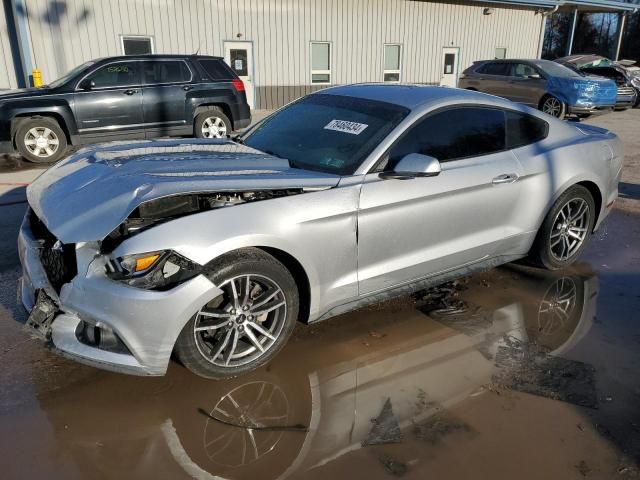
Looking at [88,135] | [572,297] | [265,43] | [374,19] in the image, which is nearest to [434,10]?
[374,19]

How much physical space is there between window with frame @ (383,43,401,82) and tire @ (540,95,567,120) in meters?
6.51

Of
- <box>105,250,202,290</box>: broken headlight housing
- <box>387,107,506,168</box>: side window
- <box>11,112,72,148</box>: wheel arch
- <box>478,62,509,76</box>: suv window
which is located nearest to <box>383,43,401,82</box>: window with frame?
<box>478,62,509,76</box>: suv window

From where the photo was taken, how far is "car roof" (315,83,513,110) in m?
3.87

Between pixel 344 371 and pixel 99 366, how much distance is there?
1410mm

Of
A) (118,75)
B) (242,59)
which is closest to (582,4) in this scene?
(242,59)

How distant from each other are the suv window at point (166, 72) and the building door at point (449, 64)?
14235 millimetres

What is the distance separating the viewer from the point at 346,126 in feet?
12.6

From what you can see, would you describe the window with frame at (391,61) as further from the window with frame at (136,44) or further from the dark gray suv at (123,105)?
the dark gray suv at (123,105)

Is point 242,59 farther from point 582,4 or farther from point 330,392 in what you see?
point 582,4

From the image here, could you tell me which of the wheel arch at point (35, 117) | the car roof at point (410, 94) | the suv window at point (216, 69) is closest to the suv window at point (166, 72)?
the suv window at point (216, 69)

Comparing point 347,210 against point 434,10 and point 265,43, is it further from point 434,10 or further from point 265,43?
point 434,10

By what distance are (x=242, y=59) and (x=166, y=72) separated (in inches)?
293

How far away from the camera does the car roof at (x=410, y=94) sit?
3872mm

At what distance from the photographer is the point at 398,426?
9.27 feet
